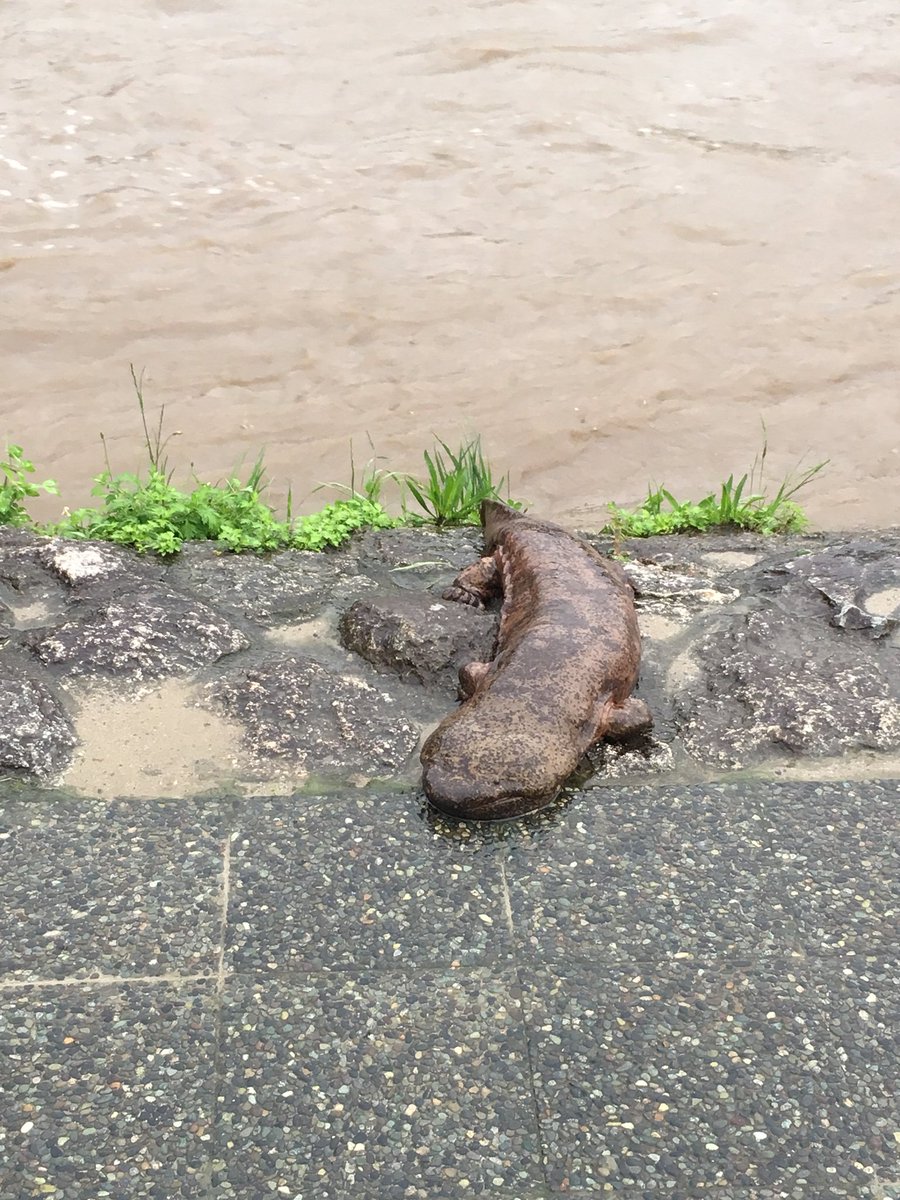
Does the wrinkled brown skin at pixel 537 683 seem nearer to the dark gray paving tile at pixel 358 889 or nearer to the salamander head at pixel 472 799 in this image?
the salamander head at pixel 472 799

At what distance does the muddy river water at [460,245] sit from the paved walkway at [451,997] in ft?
16.7

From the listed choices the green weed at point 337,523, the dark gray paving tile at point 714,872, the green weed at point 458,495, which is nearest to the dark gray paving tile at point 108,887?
the dark gray paving tile at point 714,872

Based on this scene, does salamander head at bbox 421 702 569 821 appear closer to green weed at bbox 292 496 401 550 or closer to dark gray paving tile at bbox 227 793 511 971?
dark gray paving tile at bbox 227 793 511 971

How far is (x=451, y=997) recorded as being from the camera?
3.46 meters

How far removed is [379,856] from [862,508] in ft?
20.7

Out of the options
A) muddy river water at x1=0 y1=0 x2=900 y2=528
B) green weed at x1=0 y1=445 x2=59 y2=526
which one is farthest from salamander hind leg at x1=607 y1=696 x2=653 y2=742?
muddy river water at x1=0 y1=0 x2=900 y2=528

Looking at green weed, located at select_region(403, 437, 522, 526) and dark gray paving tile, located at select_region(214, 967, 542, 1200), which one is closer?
dark gray paving tile, located at select_region(214, 967, 542, 1200)

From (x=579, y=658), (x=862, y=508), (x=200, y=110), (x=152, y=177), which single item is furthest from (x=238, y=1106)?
(x=200, y=110)

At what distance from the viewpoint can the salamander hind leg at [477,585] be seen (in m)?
5.52

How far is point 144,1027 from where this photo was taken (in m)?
3.36

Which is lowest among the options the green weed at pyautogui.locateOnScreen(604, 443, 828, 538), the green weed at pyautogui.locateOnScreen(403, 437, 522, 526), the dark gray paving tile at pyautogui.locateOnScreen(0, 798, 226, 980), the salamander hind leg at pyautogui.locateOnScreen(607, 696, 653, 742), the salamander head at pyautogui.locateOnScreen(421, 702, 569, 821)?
the green weed at pyautogui.locateOnScreen(604, 443, 828, 538)

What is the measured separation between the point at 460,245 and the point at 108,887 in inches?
381

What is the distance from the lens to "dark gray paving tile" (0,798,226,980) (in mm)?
3574

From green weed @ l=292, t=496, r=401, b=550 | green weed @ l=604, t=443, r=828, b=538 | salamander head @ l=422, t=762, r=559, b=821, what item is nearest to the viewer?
salamander head @ l=422, t=762, r=559, b=821
